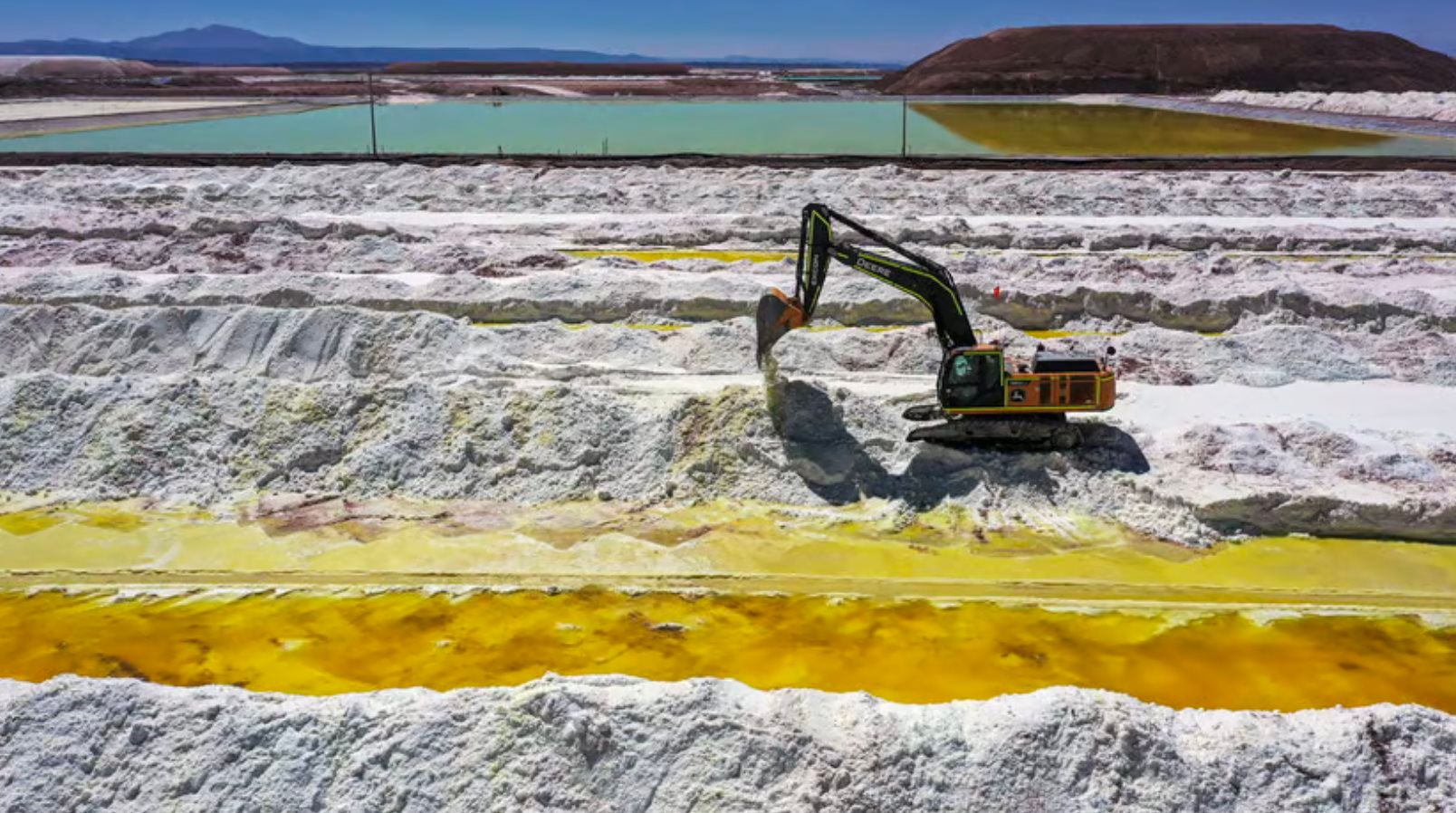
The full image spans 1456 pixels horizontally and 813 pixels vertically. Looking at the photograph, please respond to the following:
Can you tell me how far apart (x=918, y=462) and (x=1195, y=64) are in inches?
1973

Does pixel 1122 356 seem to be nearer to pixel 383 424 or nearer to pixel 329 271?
pixel 383 424

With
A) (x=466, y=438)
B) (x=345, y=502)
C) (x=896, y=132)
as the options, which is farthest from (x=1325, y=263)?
(x=896, y=132)

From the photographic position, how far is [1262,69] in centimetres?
5019

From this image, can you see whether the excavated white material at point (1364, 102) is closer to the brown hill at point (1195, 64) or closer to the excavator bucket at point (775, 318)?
the brown hill at point (1195, 64)

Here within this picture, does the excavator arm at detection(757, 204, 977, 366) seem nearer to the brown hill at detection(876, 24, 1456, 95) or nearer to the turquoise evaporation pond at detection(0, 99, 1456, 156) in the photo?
the turquoise evaporation pond at detection(0, 99, 1456, 156)

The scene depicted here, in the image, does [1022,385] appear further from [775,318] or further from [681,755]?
[681,755]

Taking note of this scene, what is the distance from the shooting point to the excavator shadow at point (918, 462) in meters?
8.88

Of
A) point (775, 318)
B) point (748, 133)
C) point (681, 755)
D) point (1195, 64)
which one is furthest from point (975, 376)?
point (1195, 64)

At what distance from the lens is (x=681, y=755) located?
5234 mm

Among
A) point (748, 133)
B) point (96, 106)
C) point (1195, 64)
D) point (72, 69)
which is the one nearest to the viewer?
point (748, 133)

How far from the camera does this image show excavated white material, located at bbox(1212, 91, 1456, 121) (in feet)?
122

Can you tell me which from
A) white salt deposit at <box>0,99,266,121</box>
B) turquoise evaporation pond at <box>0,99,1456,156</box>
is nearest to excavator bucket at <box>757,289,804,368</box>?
turquoise evaporation pond at <box>0,99,1456,156</box>

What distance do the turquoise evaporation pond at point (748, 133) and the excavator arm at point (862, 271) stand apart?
19.0m

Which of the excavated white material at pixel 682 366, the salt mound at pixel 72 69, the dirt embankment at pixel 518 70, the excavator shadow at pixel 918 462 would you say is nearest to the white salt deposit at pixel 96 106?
the salt mound at pixel 72 69
